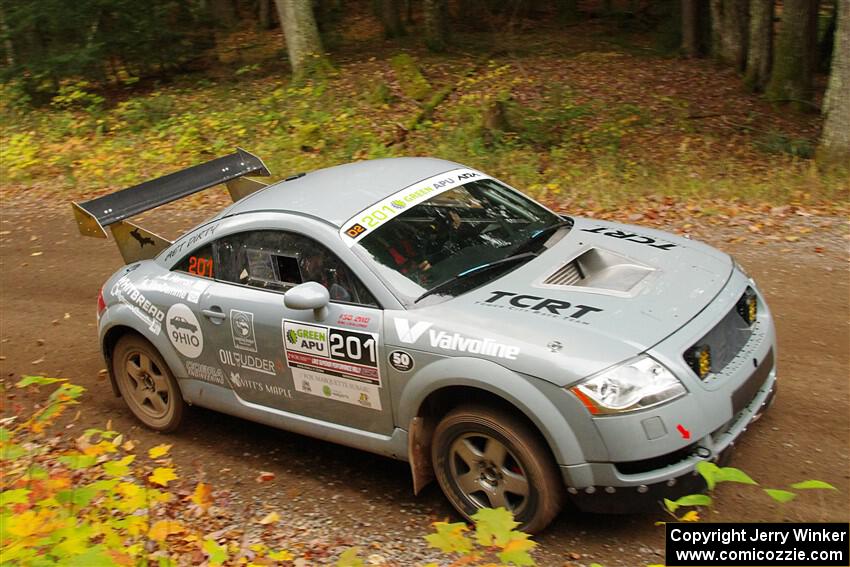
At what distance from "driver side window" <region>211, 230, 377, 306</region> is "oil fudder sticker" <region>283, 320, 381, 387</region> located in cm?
21

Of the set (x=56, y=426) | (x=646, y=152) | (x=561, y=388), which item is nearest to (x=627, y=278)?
(x=561, y=388)

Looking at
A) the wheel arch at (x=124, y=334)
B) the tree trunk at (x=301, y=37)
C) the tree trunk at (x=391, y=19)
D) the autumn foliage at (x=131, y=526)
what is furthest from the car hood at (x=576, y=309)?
the tree trunk at (x=391, y=19)

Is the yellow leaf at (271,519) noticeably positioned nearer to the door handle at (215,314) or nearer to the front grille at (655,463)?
the door handle at (215,314)

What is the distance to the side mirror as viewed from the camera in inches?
187

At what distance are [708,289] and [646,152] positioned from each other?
8525 millimetres

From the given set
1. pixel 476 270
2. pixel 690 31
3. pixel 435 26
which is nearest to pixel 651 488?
pixel 476 270

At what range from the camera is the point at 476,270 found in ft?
16.4

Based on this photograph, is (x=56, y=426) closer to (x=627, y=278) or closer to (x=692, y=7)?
(x=627, y=278)

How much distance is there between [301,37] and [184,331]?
12.1m

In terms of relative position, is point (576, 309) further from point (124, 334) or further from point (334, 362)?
point (124, 334)

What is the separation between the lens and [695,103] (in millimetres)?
15102

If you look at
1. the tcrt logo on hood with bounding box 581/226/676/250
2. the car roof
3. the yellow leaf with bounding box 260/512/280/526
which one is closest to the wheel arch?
the car roof

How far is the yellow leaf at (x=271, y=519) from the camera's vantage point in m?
4.90

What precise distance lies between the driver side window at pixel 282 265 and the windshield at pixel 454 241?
22 cm
